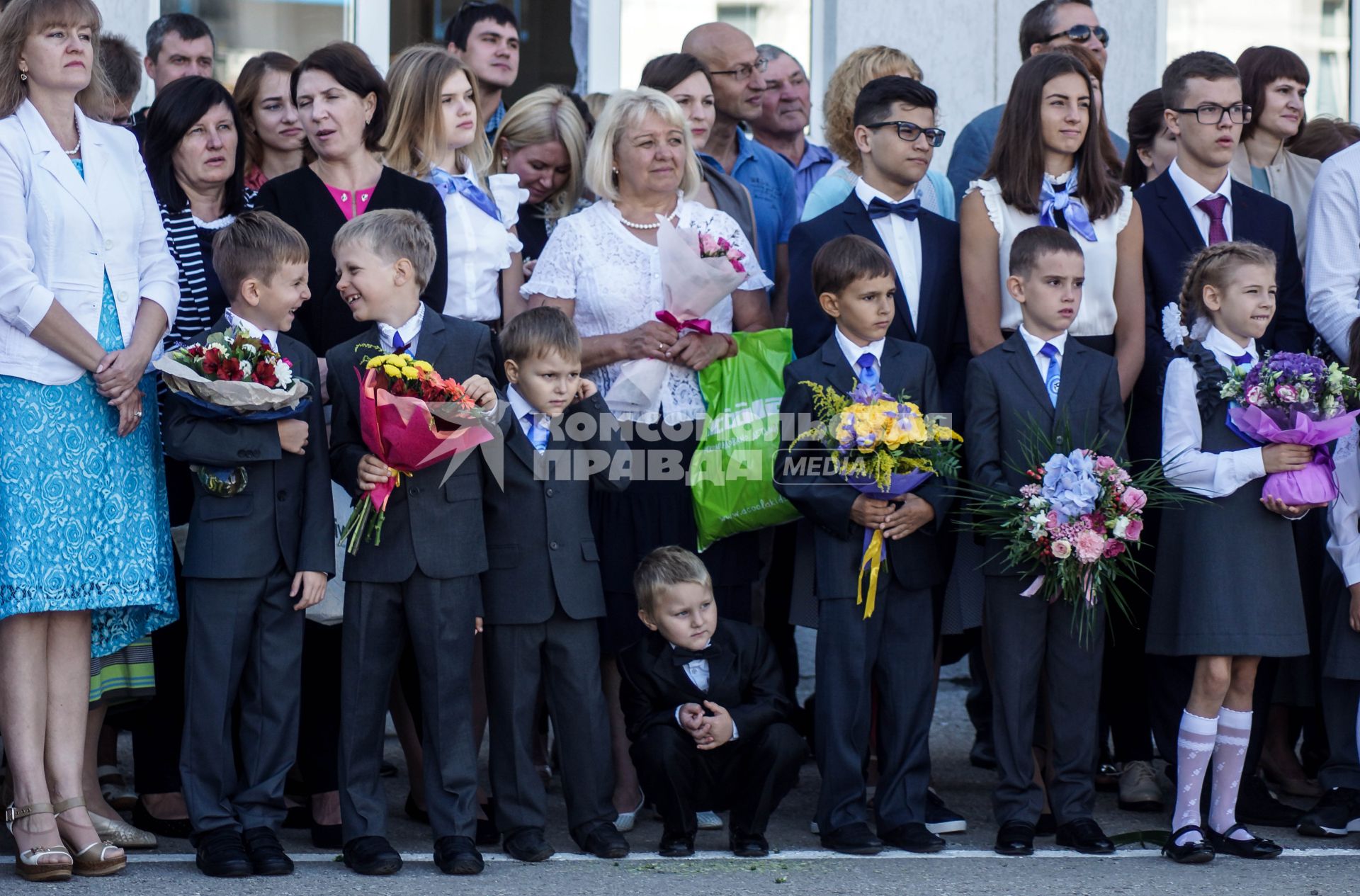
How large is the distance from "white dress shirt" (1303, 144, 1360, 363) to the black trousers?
235 centimetres

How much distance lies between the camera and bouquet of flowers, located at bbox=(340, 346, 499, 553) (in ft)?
14.9

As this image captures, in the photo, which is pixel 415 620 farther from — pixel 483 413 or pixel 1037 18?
pixel 1037 18

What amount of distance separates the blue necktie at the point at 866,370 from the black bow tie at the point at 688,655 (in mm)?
967

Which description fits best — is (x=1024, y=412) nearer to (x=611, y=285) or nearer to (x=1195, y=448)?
(x=1195, y=448)

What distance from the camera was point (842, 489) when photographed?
5.01 m

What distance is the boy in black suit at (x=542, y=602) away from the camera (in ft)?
16.2

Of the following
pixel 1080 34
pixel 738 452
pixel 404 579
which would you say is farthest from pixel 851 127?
pixel 404 579

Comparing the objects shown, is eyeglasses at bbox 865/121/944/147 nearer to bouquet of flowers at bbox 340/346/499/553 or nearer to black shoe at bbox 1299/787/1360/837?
bouquet of flowers at bbox 340/346/499/553

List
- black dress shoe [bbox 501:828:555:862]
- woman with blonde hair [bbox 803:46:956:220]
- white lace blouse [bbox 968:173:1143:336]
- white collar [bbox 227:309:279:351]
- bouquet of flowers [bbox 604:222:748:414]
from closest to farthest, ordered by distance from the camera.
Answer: white collar [bbox 227:309:279:351]
black dress shoe [bbox 501:828:555:862]
bouquet of flowers [bbox 604:222:748:414]
white lace blouse [bbox 968:173:1143:336]
woman with blonde hair [bbox 803:46:956:220]

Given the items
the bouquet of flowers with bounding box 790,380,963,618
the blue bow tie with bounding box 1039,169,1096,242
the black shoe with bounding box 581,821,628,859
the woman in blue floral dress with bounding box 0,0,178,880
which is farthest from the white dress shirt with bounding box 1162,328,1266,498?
the woman in blue floral dress with bounding box 0,0,178,880

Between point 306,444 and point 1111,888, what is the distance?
261 cm

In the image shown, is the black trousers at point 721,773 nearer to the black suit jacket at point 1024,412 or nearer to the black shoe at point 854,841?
the black shoe at point 854,841

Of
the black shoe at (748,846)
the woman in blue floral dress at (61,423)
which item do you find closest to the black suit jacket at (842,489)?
the black shoe at (748,846)

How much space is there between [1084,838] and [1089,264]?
184 centimetres
